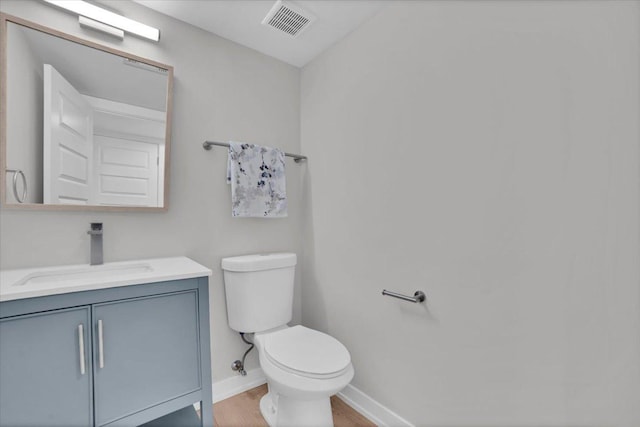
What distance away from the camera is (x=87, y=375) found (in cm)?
100

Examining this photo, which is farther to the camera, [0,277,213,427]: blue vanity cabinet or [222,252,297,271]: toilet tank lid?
[222,252,297,271]: toilet tank lid

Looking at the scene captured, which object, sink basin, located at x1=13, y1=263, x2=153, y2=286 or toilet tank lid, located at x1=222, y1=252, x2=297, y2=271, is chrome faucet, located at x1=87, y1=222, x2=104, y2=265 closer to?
sink basin, located at x1=13, y1=263, x2=153, y2=286

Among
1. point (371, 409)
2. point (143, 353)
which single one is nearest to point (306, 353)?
point (371, 409)

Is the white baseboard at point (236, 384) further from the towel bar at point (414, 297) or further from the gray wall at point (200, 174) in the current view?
the towel bar at point (414, 297)

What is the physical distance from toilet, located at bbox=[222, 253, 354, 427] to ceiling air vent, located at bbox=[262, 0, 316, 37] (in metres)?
1.35

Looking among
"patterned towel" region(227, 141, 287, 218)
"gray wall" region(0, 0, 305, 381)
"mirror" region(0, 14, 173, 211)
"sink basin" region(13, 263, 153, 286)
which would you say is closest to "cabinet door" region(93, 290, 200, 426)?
"sink basin" region(13, 263, 153, 286)

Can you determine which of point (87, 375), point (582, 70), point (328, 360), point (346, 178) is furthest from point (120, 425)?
A: point (582, 70)

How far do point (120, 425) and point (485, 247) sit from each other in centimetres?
154

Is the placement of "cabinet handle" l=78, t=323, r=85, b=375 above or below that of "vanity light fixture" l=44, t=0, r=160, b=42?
below

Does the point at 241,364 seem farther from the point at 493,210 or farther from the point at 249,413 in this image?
the point at 493,210

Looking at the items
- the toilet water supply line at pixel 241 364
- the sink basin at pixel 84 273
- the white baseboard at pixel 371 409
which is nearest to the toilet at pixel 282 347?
the toilet water supply line at pixel 241 364

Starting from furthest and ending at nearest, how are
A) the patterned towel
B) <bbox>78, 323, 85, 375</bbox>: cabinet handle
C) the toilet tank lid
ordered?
1. the patterned towel
2. the toilet tank lid
3. <bbox>78, 323, 85, 375</bbox>: cabinet handle

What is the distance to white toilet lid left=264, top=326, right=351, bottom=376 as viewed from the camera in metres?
1.24

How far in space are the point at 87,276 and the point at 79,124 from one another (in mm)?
→ 701
